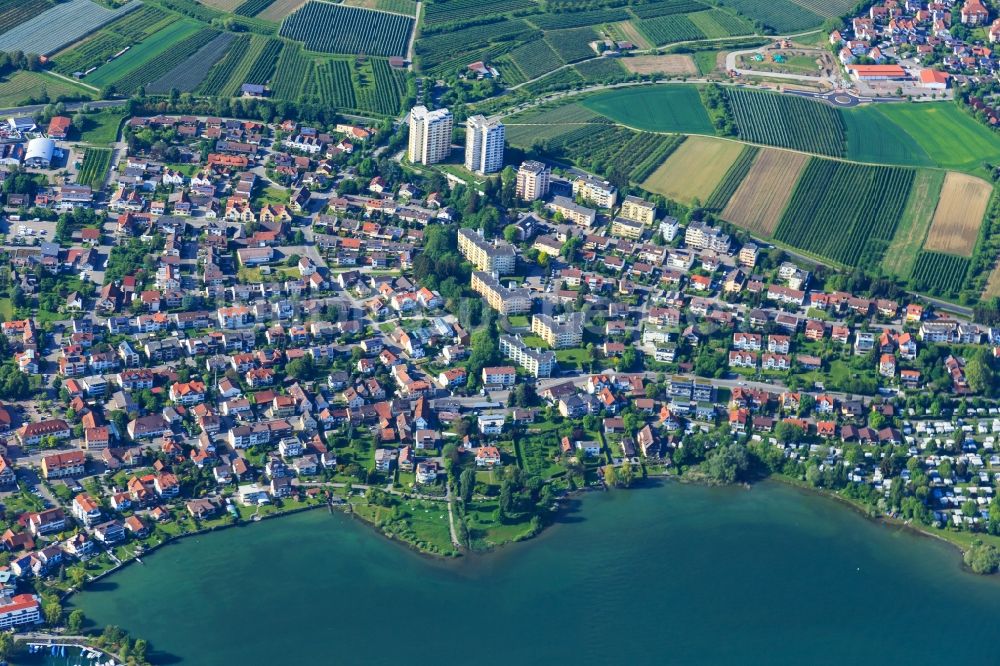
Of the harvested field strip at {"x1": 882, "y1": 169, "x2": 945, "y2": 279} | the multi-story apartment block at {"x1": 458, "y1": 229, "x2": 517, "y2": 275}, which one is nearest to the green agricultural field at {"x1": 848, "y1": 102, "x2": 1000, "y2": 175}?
the harvested field strip at {"x1": 882, "y1": 169, "x2": 945, "y2": 279}

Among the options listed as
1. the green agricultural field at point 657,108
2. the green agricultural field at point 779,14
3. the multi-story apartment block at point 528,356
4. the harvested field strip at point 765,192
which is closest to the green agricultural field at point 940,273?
the harvested field strip at point 765,192

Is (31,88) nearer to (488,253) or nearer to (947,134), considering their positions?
(488,253)

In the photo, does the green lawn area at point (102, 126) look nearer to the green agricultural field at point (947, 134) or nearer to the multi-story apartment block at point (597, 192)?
the multi-story apartment block at point (597, 192)

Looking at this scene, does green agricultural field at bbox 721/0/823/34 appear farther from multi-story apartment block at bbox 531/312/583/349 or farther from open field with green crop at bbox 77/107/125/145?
open field with green crop at bbox 77/107/125/145

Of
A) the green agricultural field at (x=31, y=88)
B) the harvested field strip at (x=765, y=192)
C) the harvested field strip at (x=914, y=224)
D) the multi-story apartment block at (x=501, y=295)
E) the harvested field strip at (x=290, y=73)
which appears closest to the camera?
the multi-story apartment block at (x=501, y=295)

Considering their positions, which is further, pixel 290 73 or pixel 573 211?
pixel 290 73

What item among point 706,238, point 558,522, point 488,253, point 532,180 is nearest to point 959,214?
point 706,238
